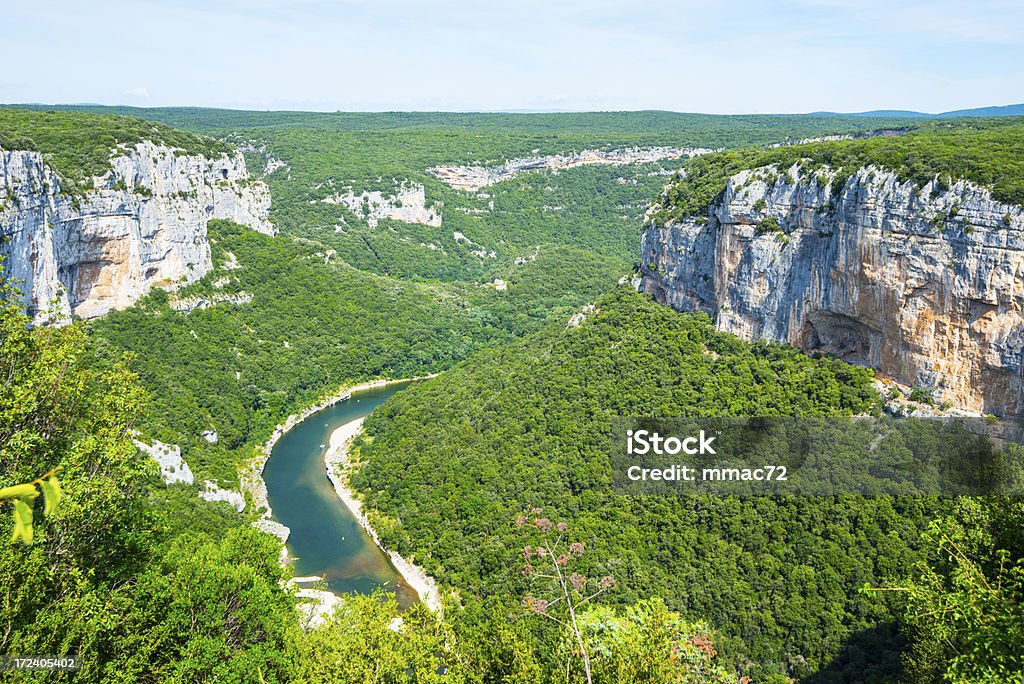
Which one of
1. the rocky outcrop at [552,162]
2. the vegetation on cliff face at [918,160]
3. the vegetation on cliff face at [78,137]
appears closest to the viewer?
the vegetation on cliff face at [918,160]

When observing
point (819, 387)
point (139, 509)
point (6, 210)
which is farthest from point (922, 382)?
point (6, 210)

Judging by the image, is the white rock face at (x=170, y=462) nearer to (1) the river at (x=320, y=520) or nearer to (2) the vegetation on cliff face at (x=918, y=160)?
(1) the river at (x=320, y=520)

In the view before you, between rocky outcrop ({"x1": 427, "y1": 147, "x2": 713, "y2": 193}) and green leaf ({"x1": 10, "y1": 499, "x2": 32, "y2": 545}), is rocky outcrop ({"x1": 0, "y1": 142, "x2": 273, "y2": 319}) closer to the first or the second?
green leaf ({"x1": 10, "y1": 499, "x2": 32, "y2": 545})

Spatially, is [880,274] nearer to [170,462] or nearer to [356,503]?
[356,503]

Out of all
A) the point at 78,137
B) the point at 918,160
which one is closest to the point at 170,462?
the point at 78,137

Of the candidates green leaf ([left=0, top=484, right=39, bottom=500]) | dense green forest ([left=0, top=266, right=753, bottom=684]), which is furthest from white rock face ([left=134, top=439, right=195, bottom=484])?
green leaf ([left=0, top=484, right=39, bottom=500])

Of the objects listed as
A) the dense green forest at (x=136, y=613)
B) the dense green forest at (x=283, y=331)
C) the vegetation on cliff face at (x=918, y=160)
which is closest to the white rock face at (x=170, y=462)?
the dense green forest at (x=283, y=331)
